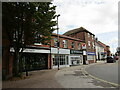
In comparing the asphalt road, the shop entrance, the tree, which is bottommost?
the asphalt road

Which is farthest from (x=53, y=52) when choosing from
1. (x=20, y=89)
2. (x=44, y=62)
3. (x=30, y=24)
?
(x=20, y=89)

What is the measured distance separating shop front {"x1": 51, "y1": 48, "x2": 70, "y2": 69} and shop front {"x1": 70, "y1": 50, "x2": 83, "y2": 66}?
4.88 feet

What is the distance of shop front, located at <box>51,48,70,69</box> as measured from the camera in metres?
19.7

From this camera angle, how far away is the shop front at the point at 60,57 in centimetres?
1967

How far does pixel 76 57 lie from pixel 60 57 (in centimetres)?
549

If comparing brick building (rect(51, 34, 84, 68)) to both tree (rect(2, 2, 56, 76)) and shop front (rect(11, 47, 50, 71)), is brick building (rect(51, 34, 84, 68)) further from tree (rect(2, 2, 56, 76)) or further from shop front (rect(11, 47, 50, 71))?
tree (rect(2, 2, 56, 76))

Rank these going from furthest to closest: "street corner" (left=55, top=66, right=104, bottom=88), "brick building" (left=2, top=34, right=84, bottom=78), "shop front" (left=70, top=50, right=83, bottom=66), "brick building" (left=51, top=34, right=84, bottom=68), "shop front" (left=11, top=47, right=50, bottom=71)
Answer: "shop front" (left=70, top=50, right=83, bottom=66) → "brick building" (left=51, top=34, right=84, bottom=68) → "shop front" (left=11, top=47, right=50, bottom=71) → "brick building" (left=2, top=34, right=84, bottom=78) → "street corner" (left=55, top=66, right=104, bottom=88)

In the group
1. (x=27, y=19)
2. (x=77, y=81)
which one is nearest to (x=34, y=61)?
(x=27, y=19)

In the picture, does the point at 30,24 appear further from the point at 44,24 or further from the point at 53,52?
the point at 53,52

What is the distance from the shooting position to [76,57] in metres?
25.4

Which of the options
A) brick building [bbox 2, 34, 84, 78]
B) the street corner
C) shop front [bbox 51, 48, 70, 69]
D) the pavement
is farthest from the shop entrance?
the street corner

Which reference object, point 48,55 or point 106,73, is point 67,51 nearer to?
point 48,55

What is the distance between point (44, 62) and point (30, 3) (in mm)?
10774

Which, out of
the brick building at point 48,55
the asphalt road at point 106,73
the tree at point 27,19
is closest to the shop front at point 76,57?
the brick building at point 48,55
